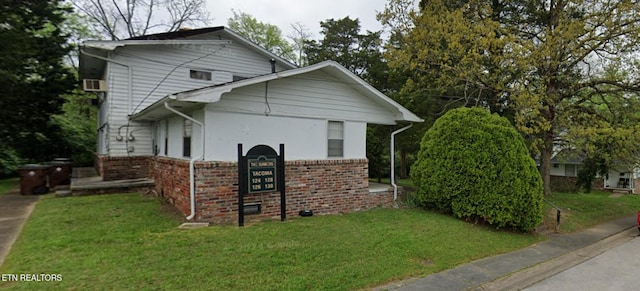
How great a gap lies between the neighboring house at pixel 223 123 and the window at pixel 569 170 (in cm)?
2290

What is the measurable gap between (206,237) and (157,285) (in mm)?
1824

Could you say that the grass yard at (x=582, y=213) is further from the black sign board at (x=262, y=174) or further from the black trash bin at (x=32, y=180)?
the black trash bin at (x=32, y=180)

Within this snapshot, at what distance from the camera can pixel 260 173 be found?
697cm

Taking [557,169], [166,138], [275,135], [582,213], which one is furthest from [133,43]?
[557,169]

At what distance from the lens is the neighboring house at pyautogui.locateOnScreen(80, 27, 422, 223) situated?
6891 mm

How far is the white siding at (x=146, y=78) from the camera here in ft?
38.3

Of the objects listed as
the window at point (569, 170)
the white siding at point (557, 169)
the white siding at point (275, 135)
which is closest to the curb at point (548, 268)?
the white siding at point (275, 135)

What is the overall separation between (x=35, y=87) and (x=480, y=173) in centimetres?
2012

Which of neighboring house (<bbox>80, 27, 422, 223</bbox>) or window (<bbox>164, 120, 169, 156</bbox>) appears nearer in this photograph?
neighboring house (<bbox>80, 27, 422, 223</bbox>)

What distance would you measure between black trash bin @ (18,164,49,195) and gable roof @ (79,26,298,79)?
171 inches

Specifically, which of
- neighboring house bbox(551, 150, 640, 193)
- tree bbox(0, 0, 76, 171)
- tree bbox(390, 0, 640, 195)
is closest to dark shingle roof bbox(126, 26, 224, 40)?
tree bbox(0, 0, 76, 171)

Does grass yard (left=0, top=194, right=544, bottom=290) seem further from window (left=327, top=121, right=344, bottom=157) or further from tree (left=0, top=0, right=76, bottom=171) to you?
tree (left=0, top=0, right=76, bottom=171)

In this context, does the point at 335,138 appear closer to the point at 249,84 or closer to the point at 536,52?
the point at 249,84

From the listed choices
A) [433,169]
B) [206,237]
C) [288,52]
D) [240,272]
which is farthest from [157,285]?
[288,52]
